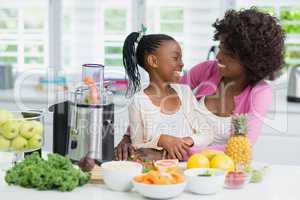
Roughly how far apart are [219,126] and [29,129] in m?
0.92

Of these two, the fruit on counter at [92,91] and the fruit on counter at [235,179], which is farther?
the fruit on counter at [92,91]

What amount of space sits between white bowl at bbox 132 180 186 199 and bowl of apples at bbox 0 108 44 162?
0.46 m

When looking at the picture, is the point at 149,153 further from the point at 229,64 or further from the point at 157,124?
the point at 229,64

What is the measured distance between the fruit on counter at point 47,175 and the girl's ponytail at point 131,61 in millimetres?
688

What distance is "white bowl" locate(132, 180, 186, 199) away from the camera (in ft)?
5.53

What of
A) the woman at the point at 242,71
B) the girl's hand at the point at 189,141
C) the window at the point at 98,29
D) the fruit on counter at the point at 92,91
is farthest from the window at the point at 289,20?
the fruit on counter at the point at 92,91

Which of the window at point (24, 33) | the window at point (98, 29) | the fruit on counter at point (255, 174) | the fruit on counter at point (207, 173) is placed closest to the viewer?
the fruit on counter at point (207, 173)

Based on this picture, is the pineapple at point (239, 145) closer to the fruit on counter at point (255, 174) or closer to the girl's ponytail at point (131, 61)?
the fruit on counter at point (255, 174)

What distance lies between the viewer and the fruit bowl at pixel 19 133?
1.94m

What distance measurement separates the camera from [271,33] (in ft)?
7.87

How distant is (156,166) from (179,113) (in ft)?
1.89

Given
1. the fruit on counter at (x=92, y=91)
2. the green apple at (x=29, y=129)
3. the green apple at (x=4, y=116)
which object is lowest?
the green apple at (x=29, y=129)

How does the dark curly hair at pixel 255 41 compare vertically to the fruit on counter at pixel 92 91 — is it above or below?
above

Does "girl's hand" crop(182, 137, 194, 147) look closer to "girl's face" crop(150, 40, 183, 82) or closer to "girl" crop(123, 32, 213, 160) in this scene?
"girl" crop(123, 32, 213, 160)
